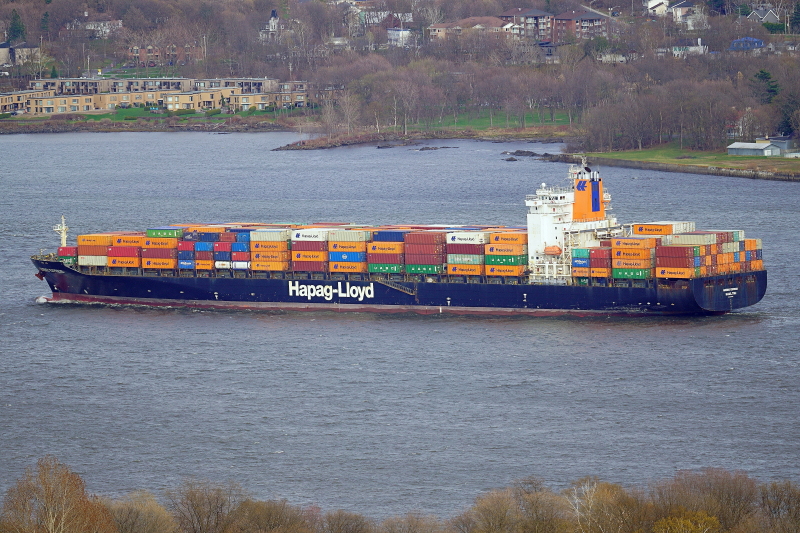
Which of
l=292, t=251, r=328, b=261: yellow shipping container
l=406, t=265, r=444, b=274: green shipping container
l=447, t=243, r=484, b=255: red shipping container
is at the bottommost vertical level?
l=406, t=265, r=444, b=274: green shipping container

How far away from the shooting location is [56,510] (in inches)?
1299

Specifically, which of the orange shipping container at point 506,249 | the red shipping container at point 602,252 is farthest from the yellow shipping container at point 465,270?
the red shipping container at point 602,252

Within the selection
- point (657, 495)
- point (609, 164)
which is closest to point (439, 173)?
point (609, 164)

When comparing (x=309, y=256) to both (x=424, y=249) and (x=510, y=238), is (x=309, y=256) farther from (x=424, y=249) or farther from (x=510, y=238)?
(x=510, y=238)

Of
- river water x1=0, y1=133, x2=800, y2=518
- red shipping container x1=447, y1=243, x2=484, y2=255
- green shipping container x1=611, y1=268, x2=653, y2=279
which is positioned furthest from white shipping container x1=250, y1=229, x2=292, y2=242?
green shipping container x1=611, y1=268, x2=653, y2=279

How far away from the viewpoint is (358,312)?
6825cm

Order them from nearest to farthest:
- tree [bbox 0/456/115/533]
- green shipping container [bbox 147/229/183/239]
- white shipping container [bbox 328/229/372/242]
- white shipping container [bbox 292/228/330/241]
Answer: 1. tree [bbox 0/456/115/533]
2. white shipping container [bbox 328/229/372/242]
3. white shipping container [bbox 292/228/330/241]
4. green shipping container [bbox 147/229/183/239]

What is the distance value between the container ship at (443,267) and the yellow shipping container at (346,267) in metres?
0.05

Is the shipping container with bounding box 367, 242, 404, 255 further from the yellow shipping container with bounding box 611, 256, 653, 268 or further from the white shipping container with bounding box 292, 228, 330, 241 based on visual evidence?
the yellow shipping container with bounding box 611, 256, 653, 268

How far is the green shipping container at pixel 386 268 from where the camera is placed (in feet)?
222

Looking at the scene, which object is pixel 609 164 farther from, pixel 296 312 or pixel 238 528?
pixel 238 528

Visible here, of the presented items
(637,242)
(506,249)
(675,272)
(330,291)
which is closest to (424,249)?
(506,249)

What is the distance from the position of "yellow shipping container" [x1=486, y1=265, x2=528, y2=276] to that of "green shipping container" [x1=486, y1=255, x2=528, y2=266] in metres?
0.16

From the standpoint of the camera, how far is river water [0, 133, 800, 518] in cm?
4381
